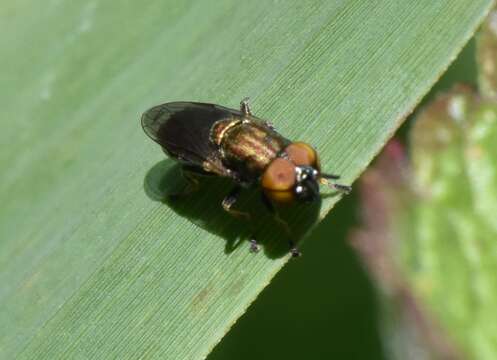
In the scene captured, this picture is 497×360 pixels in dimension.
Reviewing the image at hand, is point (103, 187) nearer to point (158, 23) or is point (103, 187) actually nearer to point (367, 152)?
point (158, 23)

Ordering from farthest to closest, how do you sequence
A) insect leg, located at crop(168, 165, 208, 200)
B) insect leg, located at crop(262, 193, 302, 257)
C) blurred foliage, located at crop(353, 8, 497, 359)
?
1. insect leg, located at crop(168, 165, 208, 200)
2. blurred foliage, located at crop(353, 8, 497, 359)
3. insect leg, located at crop(262, 193, 302, 257)

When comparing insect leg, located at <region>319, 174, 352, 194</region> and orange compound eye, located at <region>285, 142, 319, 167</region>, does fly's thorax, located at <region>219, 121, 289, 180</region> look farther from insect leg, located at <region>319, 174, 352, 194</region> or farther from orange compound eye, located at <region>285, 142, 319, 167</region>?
insect leg, located at <region>319, 174, 352, 194</region>

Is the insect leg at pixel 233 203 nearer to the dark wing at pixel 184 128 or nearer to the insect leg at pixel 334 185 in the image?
the dark wing at pixel 184 128

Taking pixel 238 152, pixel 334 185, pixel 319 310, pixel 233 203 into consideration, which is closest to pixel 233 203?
pixel 233 203

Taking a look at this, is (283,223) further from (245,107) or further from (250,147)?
(245,107)

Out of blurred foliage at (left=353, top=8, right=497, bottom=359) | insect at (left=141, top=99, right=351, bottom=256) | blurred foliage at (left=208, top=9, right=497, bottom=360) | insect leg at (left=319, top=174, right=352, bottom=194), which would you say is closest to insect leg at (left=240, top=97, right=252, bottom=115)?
insect at (left=141, top=99, right=351, bottom=256)

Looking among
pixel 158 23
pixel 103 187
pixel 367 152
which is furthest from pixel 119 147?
pixel 367 152
